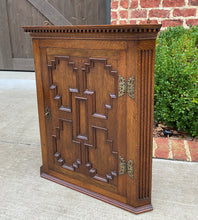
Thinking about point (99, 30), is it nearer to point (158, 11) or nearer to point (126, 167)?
point (126, 167)

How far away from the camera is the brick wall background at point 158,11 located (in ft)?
11.0

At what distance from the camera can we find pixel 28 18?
4910 mm

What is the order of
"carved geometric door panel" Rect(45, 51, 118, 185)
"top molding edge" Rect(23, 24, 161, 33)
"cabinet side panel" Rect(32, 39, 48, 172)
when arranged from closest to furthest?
"top molding edge" Rect(23, 24, 161, 33) → "carved geometric door panel" Rect(45, 51, 118, 185) → "cabinet side panel" Rect(32, 39, 48, 172)

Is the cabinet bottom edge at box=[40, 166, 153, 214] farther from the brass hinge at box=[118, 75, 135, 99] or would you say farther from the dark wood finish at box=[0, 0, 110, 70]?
the dark wood finish at box=[0, 0, 110, 70]

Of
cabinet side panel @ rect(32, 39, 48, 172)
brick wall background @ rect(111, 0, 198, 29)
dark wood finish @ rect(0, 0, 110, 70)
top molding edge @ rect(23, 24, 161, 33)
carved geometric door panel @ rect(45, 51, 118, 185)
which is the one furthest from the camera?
dark wood finish @ rect(0, 0, 110, 70)

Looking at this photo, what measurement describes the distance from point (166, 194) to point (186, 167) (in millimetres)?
407

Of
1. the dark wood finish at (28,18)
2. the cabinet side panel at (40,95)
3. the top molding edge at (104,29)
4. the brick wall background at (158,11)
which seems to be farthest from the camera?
the dark wood finish at (28,18)

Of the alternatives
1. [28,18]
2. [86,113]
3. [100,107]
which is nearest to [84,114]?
[86,113]

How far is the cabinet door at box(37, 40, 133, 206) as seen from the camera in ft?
5.02

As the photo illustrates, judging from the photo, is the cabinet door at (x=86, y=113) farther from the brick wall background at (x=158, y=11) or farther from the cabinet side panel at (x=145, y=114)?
the brick wall background at (x=158, y=11)

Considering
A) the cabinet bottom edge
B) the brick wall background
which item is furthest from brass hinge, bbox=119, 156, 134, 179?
the brick wall background

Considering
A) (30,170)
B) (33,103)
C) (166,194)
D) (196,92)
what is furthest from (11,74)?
(166,194)

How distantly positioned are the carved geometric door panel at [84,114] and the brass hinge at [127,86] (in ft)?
0.13

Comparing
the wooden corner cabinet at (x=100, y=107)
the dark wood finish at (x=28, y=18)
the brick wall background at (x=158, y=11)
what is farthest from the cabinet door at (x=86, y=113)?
the dark wood finish at (x=28, y=18)
